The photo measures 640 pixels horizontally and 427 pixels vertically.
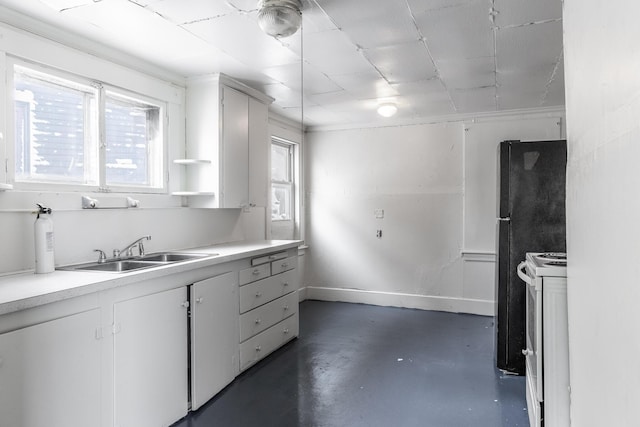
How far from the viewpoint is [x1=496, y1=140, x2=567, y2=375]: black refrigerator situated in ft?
9.93

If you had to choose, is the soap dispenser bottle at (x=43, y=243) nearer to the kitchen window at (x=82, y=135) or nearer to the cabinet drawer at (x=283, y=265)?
the kitchen window at (x=82, y=135)

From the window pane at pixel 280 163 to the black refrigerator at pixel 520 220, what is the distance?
285 cm

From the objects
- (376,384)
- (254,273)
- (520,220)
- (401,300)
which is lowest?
(376,384)

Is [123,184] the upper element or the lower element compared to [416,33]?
lower

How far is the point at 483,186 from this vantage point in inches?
187

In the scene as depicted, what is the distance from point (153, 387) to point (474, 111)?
13.9 ft

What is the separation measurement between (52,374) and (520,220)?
309cm

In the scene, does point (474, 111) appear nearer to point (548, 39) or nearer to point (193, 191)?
point (548, 39)

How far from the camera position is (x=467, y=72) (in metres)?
3.36

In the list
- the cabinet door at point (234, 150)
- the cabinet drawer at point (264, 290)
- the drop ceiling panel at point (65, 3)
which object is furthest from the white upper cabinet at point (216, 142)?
the drop ceiling panel at point (65, 3)

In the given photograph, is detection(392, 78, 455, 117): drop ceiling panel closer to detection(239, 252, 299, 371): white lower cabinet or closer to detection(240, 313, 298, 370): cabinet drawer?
detection(239, 252, 299, 371): white lower cabinet

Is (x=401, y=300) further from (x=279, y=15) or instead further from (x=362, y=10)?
(x=279, y=15)

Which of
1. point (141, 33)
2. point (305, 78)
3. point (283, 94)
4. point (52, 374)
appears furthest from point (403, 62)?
point (52, 374)

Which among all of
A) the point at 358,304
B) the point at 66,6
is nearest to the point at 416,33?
the point at 66,6
